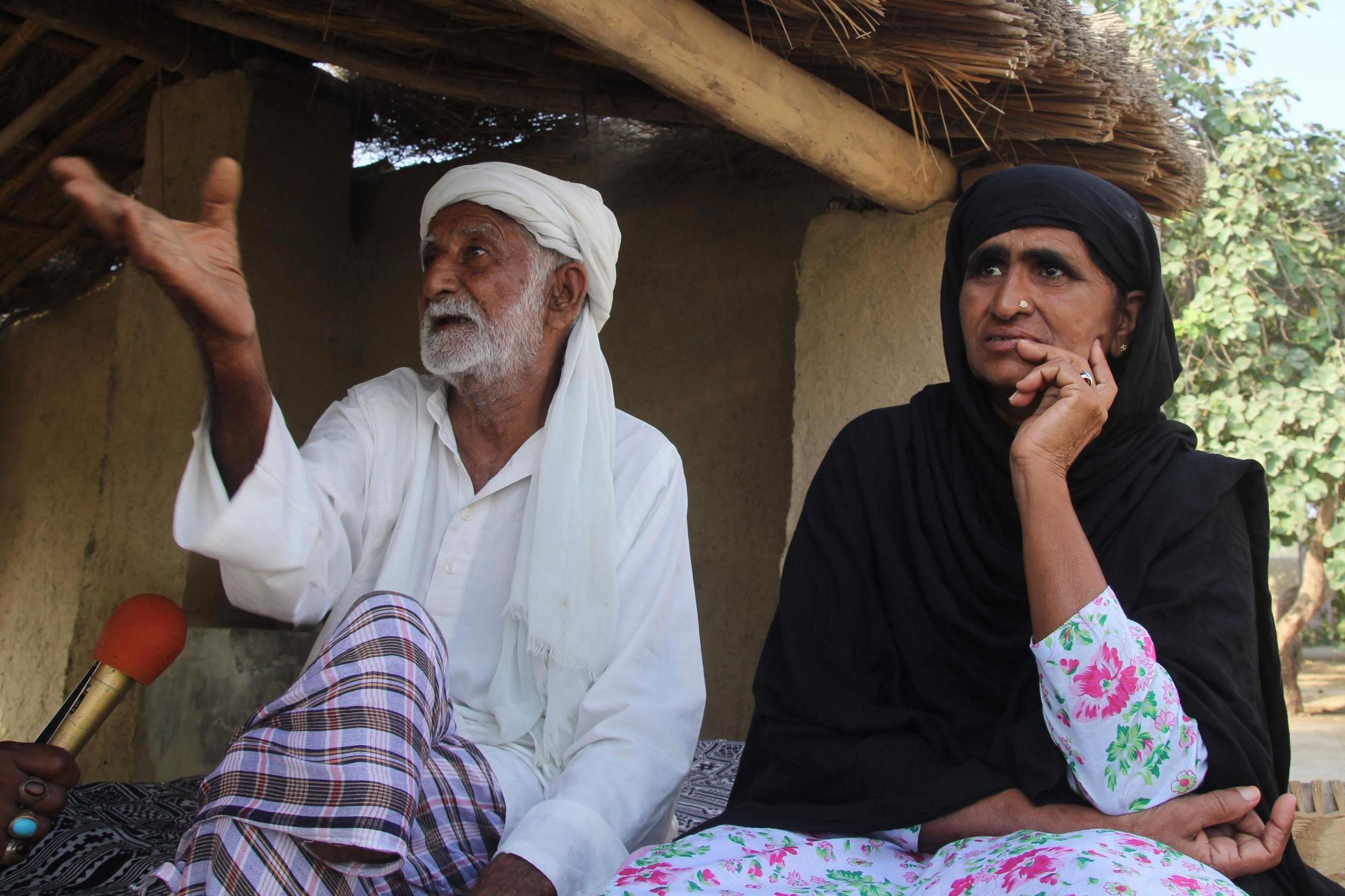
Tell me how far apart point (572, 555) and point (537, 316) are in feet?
2.25

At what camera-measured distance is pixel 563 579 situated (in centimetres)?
241

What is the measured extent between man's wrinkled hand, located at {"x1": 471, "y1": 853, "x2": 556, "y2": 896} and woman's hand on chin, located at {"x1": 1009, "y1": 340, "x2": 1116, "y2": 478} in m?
1.01

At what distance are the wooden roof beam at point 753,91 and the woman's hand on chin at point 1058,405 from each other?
1164 mm

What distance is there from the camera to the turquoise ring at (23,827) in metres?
2.24

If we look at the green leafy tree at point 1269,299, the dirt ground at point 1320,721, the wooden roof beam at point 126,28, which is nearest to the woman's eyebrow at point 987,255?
the wooden roof beam at point 126,28

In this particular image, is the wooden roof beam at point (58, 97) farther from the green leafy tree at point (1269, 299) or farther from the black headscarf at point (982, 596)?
the green leafy tree at point (1269, 299)

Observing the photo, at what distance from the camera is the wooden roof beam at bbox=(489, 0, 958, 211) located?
2701 mm

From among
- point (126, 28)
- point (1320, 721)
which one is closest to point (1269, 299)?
point (1320, 721)

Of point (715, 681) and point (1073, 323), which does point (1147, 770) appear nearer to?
point (1073, 323)

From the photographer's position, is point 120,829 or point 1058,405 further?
point 120,829

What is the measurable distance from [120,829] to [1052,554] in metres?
2.33

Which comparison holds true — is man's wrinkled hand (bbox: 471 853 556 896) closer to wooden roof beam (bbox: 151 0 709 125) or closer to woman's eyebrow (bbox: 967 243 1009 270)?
woman's eyebrow (bbox: 967 243 1009 270)

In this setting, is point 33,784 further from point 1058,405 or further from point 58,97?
point 58,97

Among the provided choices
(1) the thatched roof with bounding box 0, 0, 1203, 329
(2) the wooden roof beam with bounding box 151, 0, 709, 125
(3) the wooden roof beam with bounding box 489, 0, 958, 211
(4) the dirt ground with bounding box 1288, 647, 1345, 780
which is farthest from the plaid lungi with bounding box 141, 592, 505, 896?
(4) the dirt ground with bounding box 1288, 647, 1345, 780
